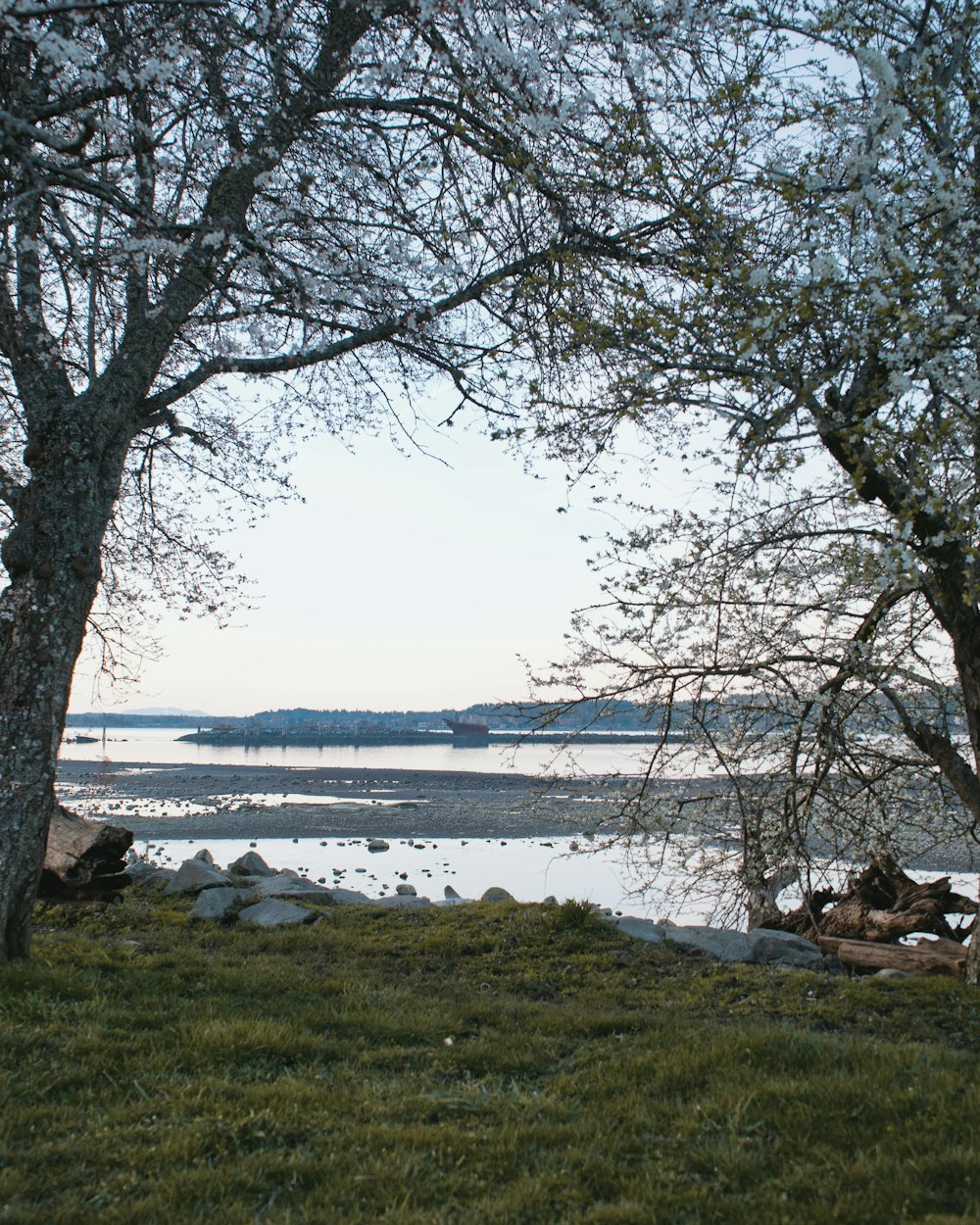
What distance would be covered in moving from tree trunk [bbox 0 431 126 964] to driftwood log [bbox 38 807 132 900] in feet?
12.5

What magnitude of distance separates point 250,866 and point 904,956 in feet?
30.2

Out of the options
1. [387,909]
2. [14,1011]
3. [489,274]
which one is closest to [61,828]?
[387,909]

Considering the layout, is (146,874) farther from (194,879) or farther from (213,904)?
(213,904)

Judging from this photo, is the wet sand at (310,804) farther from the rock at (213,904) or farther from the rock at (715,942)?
the rock at (213,904)

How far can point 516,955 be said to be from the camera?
852 centimetres

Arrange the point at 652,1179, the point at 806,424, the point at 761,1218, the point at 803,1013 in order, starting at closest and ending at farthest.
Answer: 1. the point at 761,1218
2. the point at 652,1179
3. the point at 803,1013
4. the point at 806,424

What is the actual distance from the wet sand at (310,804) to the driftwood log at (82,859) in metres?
9.65

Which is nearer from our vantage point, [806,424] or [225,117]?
[225,117]

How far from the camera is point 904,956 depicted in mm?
8914

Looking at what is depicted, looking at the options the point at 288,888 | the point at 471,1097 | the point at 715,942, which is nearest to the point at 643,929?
the point at 715,942

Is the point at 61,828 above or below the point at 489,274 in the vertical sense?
below

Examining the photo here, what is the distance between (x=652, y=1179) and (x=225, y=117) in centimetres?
717

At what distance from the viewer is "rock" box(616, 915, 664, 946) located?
930 centimetres

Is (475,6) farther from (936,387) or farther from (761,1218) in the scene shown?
(761,1218)
